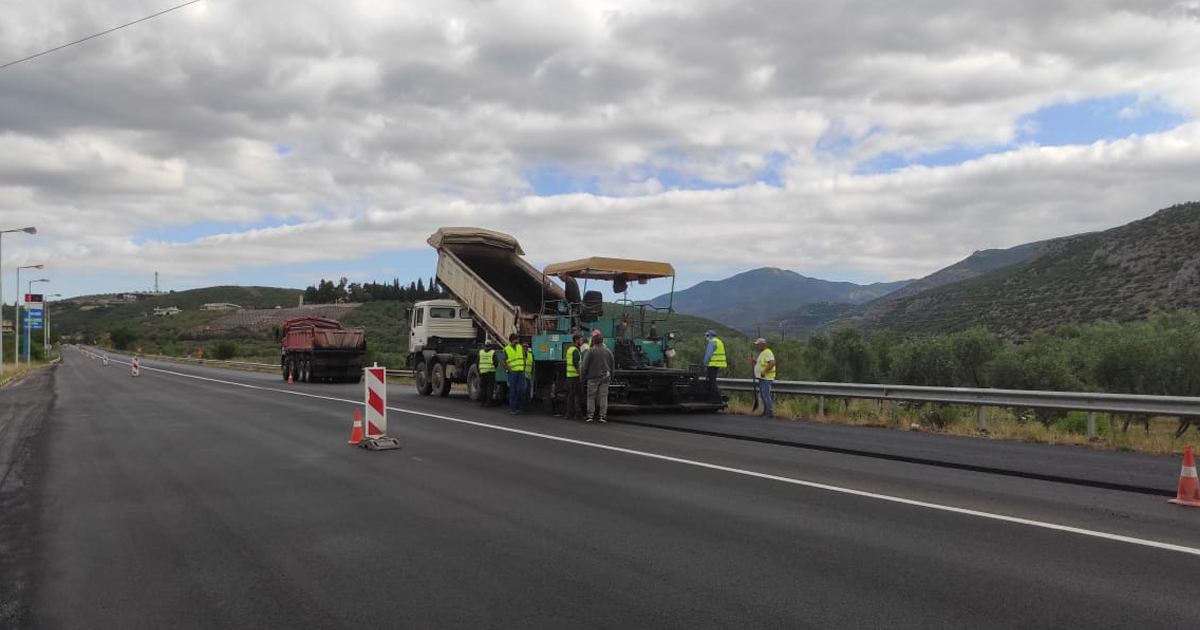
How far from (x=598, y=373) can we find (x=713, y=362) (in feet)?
8.85

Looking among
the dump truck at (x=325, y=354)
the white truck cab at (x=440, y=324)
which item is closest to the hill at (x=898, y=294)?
the dump truck at (x=325, y=354)

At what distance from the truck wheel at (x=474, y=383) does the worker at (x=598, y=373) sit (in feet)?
14.8

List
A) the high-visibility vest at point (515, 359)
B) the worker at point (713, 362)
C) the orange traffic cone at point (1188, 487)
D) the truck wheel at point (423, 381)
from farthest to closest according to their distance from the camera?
1. the truck wheel at point (423, 381)
2. the high-visibility vest at point (515, 359)
3. the worker at point (713, 362)
4. the orange traffic cone at point (1188, 487)

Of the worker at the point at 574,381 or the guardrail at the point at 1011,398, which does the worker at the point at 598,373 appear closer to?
the worker at the point at 574,381

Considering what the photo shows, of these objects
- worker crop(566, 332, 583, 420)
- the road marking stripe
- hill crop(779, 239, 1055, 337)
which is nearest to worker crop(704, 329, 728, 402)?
worker crop(566, 332, 583, 420)

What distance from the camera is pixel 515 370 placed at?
16.6 meters

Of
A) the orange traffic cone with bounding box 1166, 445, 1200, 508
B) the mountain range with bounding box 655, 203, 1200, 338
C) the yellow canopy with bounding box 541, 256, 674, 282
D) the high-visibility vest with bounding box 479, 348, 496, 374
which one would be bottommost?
the orange traffic cone with bounding box 1166, 445, 1200, 508

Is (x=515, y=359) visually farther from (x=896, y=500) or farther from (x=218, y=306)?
(x=218, y=306)

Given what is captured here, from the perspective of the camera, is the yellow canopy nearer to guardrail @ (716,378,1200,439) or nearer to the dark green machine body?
the dark green machine body

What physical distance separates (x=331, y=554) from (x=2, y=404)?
21.2 meters

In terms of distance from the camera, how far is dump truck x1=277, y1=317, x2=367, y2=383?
31.0m

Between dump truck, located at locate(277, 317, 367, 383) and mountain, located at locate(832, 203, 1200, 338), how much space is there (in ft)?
111

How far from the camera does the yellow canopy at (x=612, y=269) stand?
16094 millimetres

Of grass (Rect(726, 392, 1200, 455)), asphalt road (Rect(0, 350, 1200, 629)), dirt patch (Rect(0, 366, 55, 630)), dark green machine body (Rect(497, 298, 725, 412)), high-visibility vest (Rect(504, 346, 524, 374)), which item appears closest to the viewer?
asphalt road (Rect(0, 350, 1200, 629))
